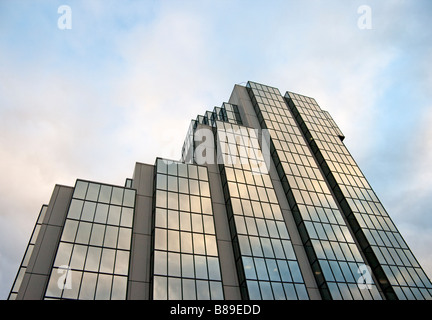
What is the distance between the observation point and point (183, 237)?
28.1m

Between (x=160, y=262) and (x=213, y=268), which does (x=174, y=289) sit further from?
(x=213, y=268)

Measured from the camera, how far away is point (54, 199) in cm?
2816

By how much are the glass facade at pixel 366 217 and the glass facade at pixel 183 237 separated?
18.4m

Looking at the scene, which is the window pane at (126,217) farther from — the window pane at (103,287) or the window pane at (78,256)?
the window pane at (103,287)

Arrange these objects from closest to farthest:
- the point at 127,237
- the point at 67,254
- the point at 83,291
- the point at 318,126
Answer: the point at 83,291 < the point at 67,254 < the point at 127,237 < the point at 318,126

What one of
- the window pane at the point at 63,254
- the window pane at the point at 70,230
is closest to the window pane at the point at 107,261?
the window pane at the point at 63,254

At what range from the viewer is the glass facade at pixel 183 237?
24.4 meters

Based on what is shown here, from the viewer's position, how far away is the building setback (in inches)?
943

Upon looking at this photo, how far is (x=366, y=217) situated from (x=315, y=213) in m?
7.84

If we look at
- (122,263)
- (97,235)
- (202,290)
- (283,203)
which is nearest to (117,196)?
(97,235)

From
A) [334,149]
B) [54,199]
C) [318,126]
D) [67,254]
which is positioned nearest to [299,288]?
[67,254]
